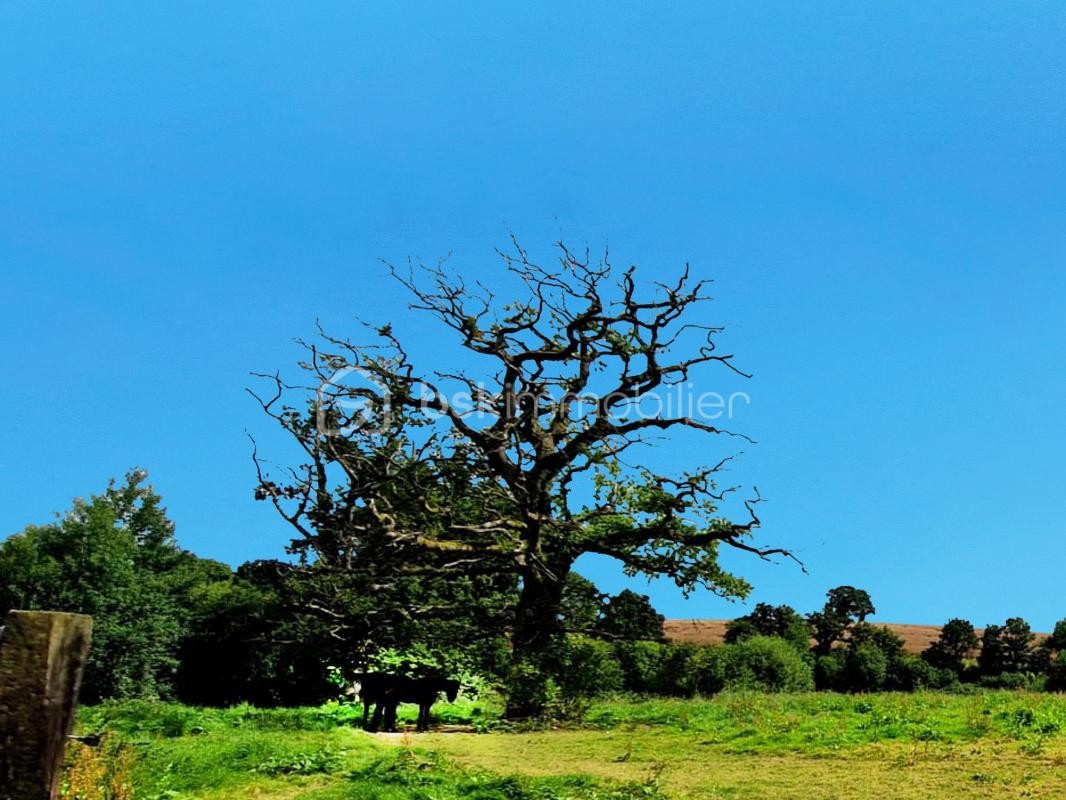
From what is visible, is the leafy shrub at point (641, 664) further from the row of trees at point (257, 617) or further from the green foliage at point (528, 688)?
the green foliage at point (528, 688)

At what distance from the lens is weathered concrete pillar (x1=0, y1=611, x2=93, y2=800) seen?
563 centimetres

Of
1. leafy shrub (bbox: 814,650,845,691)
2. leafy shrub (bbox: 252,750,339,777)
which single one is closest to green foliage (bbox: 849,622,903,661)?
leafy shrub (bbox: 814,650,845,691)

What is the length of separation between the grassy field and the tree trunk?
3164 mm

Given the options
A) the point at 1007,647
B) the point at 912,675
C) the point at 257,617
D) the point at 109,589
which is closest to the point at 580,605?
the point at 257,617

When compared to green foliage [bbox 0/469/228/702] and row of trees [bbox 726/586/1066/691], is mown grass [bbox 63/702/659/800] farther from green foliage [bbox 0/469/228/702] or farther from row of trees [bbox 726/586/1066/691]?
row of trees [bbox 726/586/1066/691]

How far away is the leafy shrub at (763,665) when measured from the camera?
37375 millimetres

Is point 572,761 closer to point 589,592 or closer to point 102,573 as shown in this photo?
point 589,592

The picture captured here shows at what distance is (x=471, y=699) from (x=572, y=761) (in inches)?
421

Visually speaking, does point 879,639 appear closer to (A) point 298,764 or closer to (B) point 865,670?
(B) point 865,670

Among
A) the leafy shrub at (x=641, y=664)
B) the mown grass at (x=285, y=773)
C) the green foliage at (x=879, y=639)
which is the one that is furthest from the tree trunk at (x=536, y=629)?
the green foliage at (x=879, y=639)

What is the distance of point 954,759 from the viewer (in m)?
14.6

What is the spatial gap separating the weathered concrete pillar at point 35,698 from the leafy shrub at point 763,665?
3384 cm

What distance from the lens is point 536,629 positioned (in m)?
27.9

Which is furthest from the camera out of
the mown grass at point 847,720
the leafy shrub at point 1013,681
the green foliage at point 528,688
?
the leafy shrub at point 1013,681
